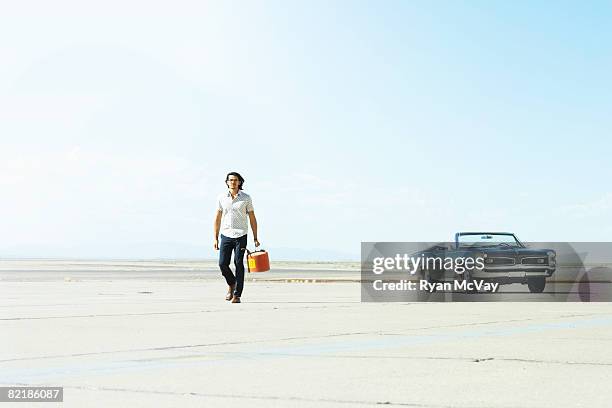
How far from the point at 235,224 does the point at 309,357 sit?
27.6ft

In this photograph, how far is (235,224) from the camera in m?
16.3

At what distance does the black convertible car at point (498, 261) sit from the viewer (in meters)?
19.7

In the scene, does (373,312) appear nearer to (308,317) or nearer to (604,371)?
(308,317)

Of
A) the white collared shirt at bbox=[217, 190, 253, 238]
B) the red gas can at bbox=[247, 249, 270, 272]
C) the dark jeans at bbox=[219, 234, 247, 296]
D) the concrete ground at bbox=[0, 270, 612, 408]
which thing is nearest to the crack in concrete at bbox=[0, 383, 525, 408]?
the concrete ground at bbox=[0, 270, 612, 408]

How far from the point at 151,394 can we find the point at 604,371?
323cm

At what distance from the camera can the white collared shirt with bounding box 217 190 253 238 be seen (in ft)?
53.5

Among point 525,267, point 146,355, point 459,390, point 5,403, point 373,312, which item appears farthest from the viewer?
point 525,267

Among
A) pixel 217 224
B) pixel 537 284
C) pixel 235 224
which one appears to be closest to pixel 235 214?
pixel 235 224

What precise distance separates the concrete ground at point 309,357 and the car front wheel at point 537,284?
18.1 feet

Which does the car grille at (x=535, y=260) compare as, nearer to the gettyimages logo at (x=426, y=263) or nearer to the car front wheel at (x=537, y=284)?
the car front wheel at (x=537, y=284)

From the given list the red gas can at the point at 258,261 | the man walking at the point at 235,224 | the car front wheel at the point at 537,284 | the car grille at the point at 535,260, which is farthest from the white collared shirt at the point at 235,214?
the car front wheel at the point at 537,284

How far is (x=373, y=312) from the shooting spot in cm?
1407

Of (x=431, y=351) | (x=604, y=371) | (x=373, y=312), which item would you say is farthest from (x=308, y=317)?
(x=604, y=371)

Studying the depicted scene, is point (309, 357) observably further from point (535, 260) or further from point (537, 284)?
point (537, 284)
